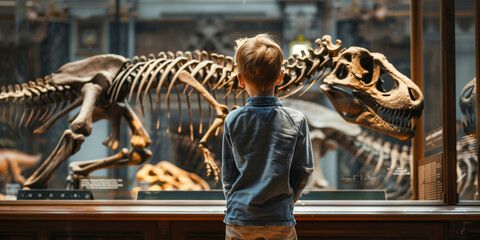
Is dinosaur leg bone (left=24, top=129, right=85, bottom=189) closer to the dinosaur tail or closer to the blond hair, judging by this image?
the dinosaur tail

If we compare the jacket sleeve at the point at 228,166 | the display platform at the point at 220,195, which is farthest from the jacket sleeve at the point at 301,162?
the display platform at the point at 220,195

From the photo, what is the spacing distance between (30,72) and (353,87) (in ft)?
7.46

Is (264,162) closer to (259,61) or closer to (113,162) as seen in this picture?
(259,61)

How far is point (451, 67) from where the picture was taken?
10.8ft

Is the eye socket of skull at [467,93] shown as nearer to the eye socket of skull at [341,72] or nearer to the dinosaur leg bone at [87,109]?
the eye socket of skull at [341,72]

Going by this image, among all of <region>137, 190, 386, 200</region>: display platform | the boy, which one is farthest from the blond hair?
<region>137, 190, 386, 200</region>: display platform

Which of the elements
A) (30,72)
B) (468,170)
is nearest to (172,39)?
(30,72)

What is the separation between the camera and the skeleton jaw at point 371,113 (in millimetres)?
3410

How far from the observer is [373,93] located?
3.51 metres

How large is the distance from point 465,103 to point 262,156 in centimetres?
190

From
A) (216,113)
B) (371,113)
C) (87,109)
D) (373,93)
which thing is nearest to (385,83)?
(373,93)

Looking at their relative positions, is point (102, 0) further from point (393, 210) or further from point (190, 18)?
point (393, 210)

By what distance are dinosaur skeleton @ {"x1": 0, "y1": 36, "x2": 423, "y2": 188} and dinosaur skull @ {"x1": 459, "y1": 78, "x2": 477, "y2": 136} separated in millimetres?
307

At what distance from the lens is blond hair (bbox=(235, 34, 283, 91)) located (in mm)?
1967
